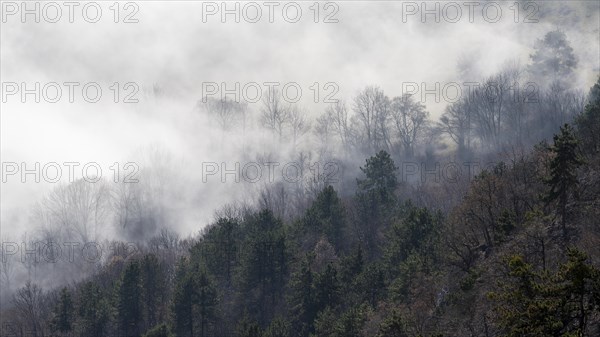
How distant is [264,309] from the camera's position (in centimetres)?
7288

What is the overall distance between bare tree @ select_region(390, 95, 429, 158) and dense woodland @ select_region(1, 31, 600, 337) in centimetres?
29

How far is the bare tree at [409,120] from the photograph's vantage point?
123 metres

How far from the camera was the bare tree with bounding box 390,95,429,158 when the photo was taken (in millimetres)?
123250

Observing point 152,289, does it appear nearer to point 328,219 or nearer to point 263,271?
point 263,271

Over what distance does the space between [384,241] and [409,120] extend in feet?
175

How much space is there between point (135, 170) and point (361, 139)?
4393cm

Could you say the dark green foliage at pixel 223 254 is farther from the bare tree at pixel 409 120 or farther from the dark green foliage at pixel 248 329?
the bare tree at pixel 409 120

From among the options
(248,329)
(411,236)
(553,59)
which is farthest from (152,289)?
(553,59)

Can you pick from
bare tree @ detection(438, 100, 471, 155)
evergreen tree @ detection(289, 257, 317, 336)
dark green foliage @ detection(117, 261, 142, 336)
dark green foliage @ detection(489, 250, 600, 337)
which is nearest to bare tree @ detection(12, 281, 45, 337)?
dark green foliage @ detection(117, 261, 142, 336)

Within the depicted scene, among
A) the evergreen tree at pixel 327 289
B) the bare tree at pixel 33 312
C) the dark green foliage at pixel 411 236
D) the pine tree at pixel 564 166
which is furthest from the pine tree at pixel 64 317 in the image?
the pine tree at pixel 564 166

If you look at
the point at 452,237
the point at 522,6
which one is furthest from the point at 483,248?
the point at 522,6

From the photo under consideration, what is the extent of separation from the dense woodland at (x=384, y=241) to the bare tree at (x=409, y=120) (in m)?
0.29

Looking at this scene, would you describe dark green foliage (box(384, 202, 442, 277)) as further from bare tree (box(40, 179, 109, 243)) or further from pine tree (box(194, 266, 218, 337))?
bare tree (box(40, 179, 109, 243))

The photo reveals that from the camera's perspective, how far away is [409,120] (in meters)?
126
